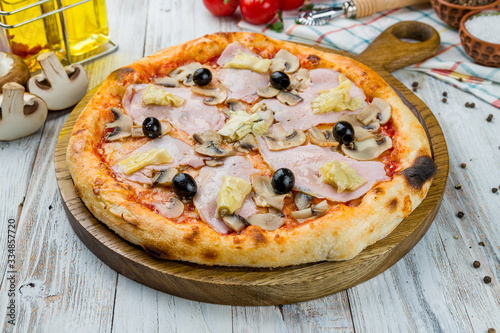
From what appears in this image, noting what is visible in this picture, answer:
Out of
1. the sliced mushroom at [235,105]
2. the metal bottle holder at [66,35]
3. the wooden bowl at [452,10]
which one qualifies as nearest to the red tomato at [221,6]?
the metal bottle holder at [66,35]

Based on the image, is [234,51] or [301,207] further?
[234,51]

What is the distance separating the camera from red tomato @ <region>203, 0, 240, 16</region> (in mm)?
5980

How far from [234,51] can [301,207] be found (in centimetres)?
186

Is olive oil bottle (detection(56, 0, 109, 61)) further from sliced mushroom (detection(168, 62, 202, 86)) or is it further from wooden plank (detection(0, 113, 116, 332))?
wooden plank (detection(0, 113, 116, 332))

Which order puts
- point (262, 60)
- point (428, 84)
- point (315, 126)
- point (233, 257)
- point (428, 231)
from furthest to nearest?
point (428, 84) < point (262, 60) < point (315, 126) < point (428, 231) < point (233, 257)

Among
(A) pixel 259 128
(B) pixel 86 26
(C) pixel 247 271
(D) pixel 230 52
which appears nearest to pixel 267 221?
(C) pixel 247 271

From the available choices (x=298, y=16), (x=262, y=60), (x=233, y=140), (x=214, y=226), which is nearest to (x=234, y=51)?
(x=262, y=60)

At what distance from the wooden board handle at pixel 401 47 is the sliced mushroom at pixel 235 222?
7.88 feet

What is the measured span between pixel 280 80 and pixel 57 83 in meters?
1.82

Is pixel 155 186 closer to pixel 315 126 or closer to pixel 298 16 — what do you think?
pixel 315 126

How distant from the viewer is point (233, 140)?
402 centimetres

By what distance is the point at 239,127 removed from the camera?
4047mm

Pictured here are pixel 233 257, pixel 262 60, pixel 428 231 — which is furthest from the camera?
pixel 262 60

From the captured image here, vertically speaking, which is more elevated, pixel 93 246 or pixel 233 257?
pixel 233 257
